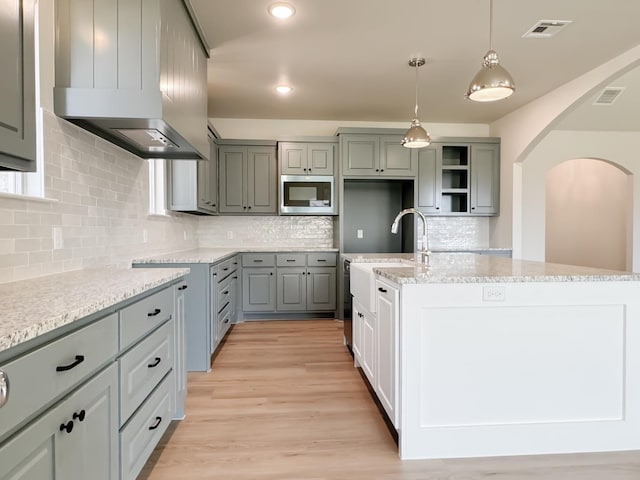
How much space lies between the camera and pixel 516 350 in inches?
74.8

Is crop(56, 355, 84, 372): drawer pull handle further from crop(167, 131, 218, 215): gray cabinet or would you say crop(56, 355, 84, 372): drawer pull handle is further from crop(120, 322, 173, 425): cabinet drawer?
crop(167, 131, 218, 215): gray cabinet

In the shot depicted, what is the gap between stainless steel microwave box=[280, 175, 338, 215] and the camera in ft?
16.0

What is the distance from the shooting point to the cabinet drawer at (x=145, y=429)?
1.44 meters

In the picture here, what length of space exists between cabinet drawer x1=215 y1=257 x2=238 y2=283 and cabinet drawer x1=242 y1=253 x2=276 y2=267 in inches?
8.8

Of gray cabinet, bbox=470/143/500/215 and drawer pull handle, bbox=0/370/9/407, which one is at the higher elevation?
gray cabinet, bbox=470/143/500/215

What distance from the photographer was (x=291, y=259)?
4.75m

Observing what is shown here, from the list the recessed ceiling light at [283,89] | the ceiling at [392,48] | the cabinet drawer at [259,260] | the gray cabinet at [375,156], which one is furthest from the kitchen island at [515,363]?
the gray cabinet at [375,156]

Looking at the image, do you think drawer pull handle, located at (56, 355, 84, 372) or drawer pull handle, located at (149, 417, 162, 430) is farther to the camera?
drawer pull handle, located at (149, 417, 162, 430)

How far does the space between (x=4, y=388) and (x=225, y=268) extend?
3012mm

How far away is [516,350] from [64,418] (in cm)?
191

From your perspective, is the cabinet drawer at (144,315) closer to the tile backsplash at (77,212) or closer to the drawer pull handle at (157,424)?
the drawer pull handle at (157,424)

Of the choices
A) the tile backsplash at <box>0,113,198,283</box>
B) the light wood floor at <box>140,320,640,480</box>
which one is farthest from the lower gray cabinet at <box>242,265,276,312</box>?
the tile backsplash at <box>0,113,198,283</box>

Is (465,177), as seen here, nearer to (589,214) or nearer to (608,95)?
(608,95)

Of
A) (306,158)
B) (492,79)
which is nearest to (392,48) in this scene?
Result: (492,79)
